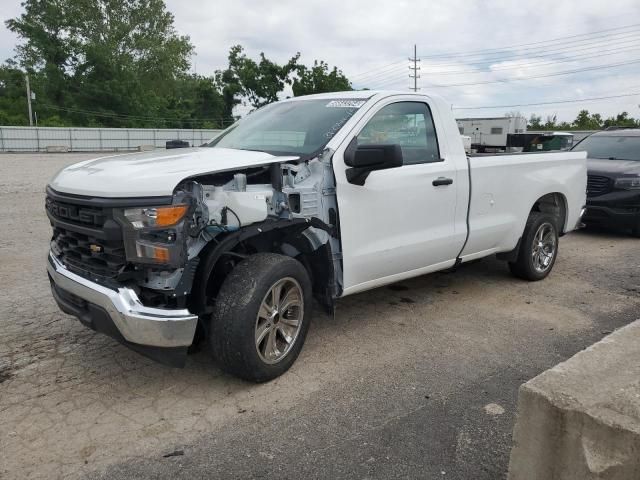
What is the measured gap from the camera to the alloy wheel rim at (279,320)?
3.61 meters

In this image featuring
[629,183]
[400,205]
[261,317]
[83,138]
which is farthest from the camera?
[83,138]

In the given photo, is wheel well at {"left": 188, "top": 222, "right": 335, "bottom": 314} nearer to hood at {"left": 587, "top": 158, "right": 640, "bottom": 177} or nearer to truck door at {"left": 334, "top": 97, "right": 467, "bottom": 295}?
truck door at {"left": 334, "top": 97, "right": 467, "bottom": 295}

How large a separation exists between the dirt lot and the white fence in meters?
32.7

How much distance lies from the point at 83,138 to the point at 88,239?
141ft

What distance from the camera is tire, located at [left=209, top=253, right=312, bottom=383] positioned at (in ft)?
11.2

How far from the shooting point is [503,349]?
4.39 m

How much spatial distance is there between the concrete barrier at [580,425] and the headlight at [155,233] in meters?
1.94

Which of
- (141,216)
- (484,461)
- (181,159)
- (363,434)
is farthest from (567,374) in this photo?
(181,159)

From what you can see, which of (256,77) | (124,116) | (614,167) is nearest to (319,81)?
(256,77)

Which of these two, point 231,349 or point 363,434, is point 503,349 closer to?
point 363,434

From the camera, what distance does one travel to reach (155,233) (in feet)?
10.4

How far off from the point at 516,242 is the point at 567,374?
3.58 meters

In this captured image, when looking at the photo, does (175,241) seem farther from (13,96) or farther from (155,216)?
(13,96)

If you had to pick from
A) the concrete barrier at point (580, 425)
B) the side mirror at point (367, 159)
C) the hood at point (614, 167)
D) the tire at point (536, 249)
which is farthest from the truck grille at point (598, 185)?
the concrete barrier at point (580, 425)
